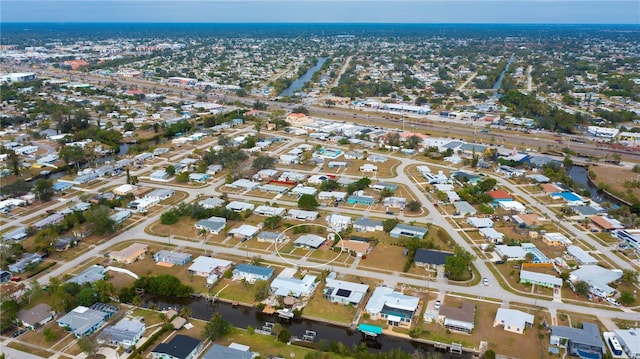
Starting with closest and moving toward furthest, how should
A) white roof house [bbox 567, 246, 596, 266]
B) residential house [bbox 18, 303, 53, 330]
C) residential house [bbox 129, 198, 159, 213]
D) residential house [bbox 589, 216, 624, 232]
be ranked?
residential house [bbox 18, 303, 53, 330] → white roof house [bbox 567, 246, 596, 266] → residential house [bbox 589, 216, 624, 232] → residential house [bbox 129, 198, 159, 213]

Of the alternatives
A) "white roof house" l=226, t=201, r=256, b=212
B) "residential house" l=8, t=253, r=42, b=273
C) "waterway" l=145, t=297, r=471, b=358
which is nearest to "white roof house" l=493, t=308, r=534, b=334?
"waterway" l=145, t=297, r=471, b=358

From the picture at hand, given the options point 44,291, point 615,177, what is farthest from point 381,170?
point 44,291

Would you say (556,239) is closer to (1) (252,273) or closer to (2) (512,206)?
(2) (512,206)

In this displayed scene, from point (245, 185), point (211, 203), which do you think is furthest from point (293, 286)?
point (245, 185)

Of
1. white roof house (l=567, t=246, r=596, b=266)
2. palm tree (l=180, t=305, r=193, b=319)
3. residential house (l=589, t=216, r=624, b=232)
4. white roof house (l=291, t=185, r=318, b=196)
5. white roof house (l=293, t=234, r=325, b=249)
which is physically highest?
residential house (l=589, t=216, r=624, b=232)

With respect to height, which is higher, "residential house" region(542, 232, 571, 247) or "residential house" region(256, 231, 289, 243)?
"residential house" region(542, 232, 571, 247)

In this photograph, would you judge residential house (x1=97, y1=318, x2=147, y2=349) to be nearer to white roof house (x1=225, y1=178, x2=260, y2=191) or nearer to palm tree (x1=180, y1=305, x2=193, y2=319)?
palm tree (x1=180, y1=305, x2=193, y2=319)
